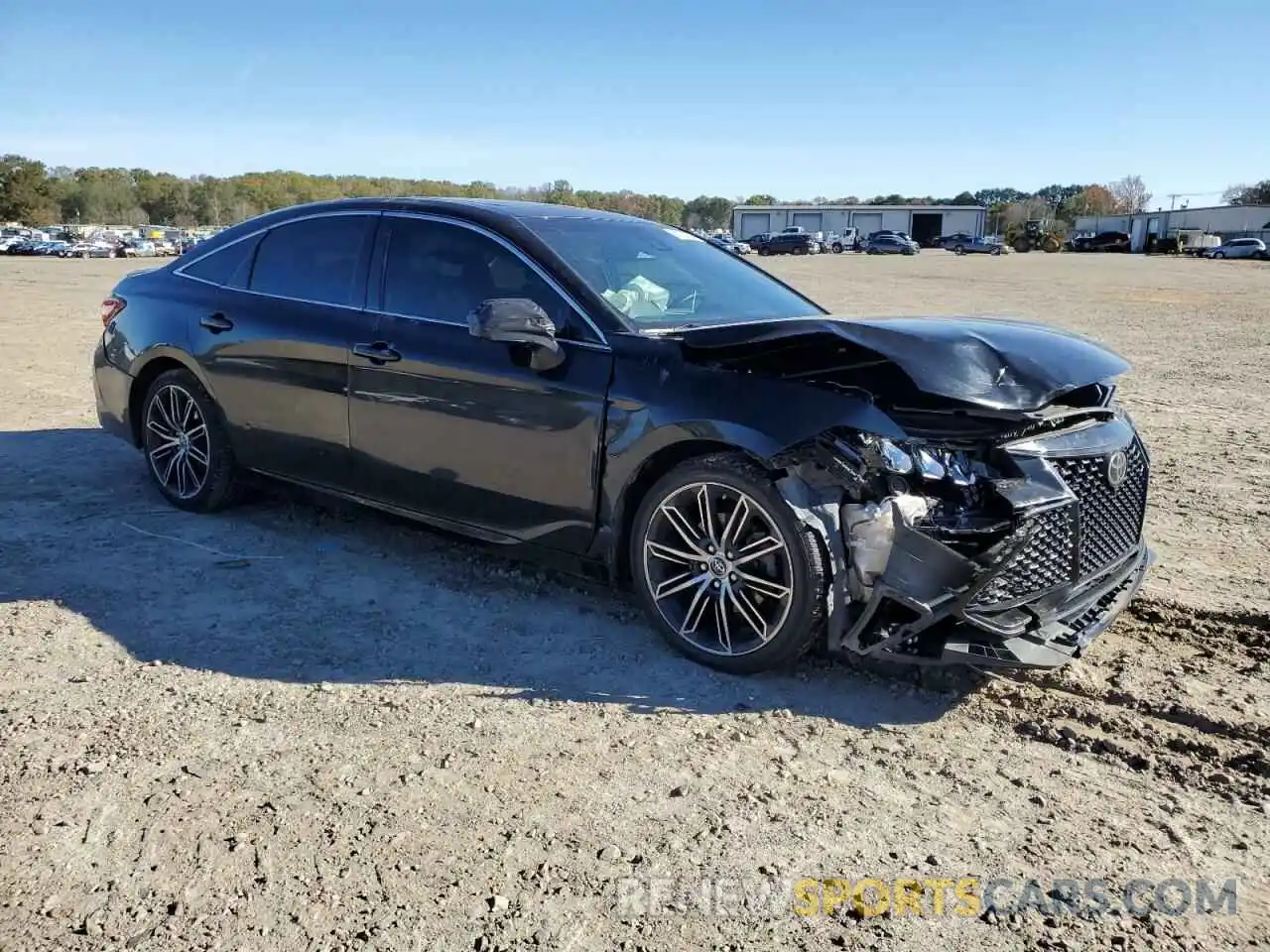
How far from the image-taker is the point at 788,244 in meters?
68.3

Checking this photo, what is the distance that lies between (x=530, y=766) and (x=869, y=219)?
116 m

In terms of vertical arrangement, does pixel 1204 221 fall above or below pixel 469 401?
above

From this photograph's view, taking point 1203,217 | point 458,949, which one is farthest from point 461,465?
point 1203,217

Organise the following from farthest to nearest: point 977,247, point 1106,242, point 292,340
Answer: point 1106,242 < point 977,247 < point 292,340

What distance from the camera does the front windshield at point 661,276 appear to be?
14.5ft

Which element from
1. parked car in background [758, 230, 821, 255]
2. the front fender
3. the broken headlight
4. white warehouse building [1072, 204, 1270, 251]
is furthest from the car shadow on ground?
white warehouse building [1072, 204, 1270, 251]

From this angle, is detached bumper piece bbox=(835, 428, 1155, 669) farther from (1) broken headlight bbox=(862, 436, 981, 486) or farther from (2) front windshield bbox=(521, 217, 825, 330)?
(2) front windshield bbox=(521, 217, 825, 330)

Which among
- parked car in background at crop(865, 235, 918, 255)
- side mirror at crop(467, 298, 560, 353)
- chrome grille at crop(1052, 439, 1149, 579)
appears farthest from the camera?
parked car in background at crop(865, 235, 918, 255)

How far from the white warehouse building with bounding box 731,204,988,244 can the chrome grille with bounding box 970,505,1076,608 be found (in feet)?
353

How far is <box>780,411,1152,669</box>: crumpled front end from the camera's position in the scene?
3.42 m

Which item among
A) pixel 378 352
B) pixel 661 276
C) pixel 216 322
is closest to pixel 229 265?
pixel 216 322

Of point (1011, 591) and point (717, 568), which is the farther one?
point (717, 568)

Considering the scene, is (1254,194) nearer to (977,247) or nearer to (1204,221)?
(1204,221)

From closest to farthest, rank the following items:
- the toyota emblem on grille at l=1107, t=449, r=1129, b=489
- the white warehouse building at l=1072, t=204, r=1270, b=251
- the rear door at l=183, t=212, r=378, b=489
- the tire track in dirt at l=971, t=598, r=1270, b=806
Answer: the tire track in dirt at l=971, t=598, r=1270, b=806
the toyota emblem on grille at l=1107, t=449, r=1129, b=489
the rear door at l=183, t=212, r=378, b=489
the white warehouse building at l=1072, t=204, r=1270, b=251
